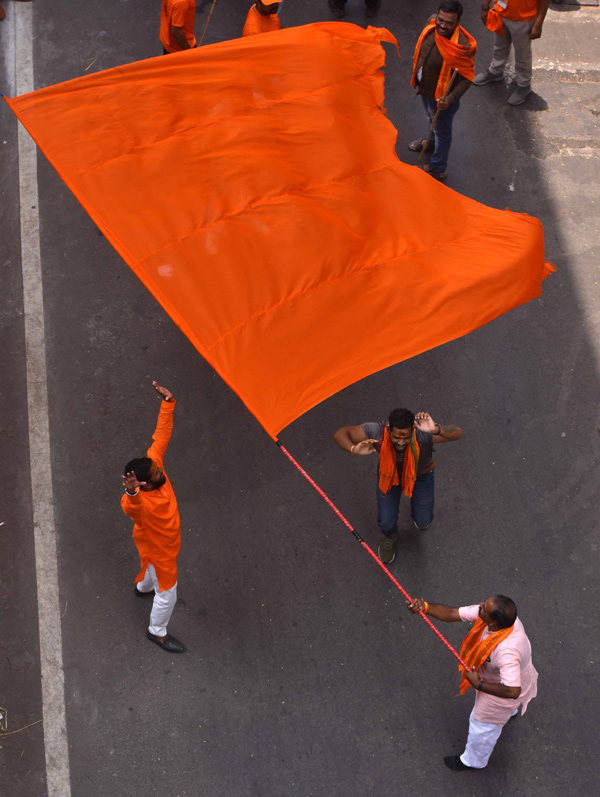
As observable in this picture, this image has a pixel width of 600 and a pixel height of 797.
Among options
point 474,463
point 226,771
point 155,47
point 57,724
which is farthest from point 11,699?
point 155,47

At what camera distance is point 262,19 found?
23.5 feet

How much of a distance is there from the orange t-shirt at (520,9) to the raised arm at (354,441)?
5.69 metres

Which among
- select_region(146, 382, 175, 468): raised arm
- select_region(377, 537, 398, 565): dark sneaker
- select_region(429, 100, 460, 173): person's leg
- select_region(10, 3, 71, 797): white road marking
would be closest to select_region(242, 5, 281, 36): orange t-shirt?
select_region(429, 100, 460, 173): person's leg

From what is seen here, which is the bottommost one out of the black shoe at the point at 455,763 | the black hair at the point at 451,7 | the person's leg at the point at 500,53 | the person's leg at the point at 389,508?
the black shoe at the point at 455,763

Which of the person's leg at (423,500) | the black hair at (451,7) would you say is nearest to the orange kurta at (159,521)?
the person's leg at (423,500)

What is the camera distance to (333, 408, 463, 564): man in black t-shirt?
4984 millimetres

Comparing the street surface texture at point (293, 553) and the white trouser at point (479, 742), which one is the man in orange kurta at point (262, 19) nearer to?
the street surface texture at point (293, 553)

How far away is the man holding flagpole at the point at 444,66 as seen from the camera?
674cm

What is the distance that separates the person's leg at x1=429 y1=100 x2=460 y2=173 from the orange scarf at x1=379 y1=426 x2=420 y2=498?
158 inches

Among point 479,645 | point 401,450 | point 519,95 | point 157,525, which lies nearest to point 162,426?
point 157,525

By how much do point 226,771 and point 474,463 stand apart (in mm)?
3301

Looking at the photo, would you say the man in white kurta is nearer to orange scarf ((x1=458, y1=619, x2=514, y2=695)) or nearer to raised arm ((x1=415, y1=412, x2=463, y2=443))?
orange scarf ((x1=458, y1=619, x2=514, y2=695))

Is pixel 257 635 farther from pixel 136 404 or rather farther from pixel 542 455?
pixel 542 455

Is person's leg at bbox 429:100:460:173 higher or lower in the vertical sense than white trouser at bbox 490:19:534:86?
lower
